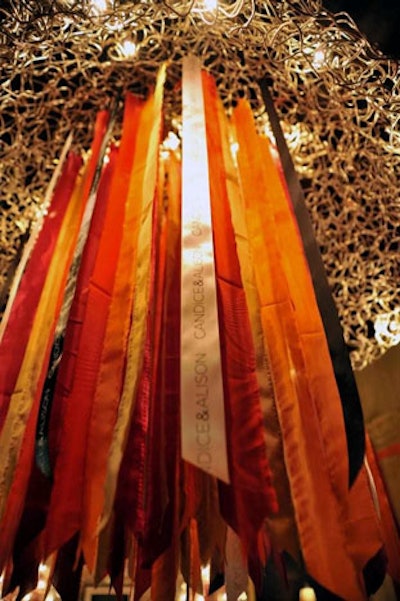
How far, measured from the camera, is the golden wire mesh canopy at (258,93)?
121 centimetres

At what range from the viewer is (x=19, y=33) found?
1.18m

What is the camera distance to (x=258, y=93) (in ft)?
5.36

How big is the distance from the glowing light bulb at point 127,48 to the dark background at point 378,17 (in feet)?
2.42

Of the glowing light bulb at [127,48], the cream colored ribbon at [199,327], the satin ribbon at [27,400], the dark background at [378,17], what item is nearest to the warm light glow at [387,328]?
the dark background at [378,17]

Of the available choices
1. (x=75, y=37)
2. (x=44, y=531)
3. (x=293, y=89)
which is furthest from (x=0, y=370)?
(x=293, y=89)

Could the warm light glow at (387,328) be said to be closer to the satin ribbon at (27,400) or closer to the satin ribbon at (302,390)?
the satin ribbon at (302,390)

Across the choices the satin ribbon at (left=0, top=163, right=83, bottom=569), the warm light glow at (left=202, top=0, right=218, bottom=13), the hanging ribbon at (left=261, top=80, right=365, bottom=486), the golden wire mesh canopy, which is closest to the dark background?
the golden wire mesh canopy

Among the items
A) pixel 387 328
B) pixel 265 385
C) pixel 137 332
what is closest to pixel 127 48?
pixel 137 332

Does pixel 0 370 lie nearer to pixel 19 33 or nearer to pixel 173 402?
pixel 173 402

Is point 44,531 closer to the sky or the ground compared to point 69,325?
closer to the ground

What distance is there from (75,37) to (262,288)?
90cm

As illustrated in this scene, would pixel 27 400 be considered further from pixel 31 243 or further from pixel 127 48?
pixel 127 48

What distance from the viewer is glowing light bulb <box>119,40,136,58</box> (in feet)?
4.78

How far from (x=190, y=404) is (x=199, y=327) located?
0.47ft
